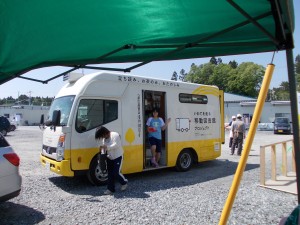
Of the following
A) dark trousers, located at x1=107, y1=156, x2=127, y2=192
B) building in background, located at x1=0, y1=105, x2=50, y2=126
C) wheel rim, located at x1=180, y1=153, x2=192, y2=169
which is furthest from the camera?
building in background, located at x1=0, y1=105, x2=50, y2=126

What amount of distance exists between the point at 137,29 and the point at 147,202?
14.6 feet

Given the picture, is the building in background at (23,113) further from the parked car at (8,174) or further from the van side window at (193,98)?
the parked car at (8,174)

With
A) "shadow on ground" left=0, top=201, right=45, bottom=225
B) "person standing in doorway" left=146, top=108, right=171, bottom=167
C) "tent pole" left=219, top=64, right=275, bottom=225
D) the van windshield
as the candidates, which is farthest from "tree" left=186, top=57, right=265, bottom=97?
"tent pole" left=219, top=64, right=275, bottom=225

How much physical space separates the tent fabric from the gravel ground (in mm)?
3163

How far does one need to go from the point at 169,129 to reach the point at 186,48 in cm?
633

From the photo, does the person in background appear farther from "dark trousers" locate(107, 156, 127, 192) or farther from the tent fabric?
the tent fabric

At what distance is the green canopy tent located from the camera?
235 centimetres

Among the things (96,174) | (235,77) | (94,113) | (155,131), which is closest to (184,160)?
(155,131)

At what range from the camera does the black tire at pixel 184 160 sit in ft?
32.3

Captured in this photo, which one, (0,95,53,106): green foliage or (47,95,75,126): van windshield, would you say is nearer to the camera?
(47,95,75,126): van windshield

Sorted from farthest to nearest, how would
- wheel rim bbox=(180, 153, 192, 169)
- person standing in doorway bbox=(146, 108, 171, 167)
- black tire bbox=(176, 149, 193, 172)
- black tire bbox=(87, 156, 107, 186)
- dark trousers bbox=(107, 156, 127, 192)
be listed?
wheel rim bbox=(180, 153, 192, 169)
black tire bbox=(176, 149, 193, 172)
person standing in doorway bbox=(146, 108, 171, 167)
black tire bbox=(87, 156, 107, 186)
dark trousers bbox=(107, 156, 127, 192)

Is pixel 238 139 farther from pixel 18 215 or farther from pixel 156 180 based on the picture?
pixel 18 215

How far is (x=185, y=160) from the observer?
1011 cm

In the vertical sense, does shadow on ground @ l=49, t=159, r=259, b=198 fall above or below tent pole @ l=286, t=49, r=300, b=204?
below
